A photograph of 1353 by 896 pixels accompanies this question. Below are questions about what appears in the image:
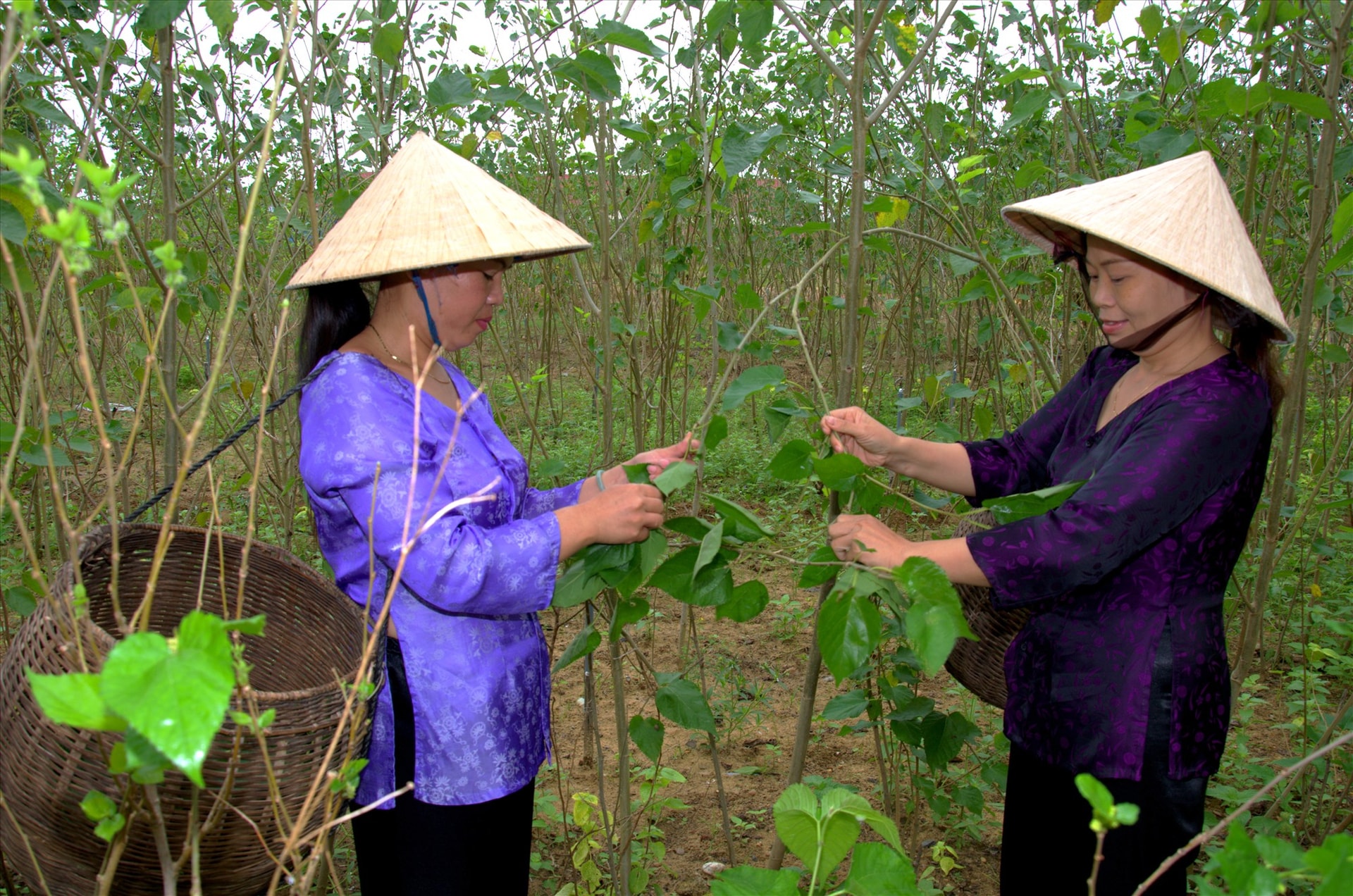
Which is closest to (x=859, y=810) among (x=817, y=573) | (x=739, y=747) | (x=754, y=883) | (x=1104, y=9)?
(x=754, y=883)

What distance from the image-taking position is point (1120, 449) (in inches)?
51.8

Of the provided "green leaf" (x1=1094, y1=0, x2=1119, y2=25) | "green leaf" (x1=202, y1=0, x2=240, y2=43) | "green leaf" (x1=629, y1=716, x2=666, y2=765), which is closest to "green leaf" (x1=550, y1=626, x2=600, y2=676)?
"green leaf" (x1=629, y1=716, x2=666, y2=765)

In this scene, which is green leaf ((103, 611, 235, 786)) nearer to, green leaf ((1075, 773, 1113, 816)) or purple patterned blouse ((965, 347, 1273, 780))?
green leaf ((1075, 773, 1113, 816))

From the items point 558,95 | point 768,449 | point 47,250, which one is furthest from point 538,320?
point 558,95

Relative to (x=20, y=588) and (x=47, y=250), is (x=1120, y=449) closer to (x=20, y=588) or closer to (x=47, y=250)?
(x=20, y=588)

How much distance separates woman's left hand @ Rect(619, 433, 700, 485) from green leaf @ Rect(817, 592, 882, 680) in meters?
0.38

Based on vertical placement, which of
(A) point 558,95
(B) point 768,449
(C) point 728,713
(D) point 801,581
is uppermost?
(A) point 558,95

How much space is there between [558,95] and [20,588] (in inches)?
65.9

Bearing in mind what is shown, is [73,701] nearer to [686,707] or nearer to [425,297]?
[425,297]

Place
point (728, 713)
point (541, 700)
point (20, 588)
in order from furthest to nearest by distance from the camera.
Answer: point (728, 713) → point (20, 588) → point (541, 700)

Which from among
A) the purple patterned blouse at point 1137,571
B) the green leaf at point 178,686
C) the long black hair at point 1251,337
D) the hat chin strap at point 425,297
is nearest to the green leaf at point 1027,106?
the long black hair at point 1251,337

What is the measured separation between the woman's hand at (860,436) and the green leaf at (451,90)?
884 millimetres

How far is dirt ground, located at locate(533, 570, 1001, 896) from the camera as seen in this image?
8.16 ft

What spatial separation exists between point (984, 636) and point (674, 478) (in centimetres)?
67
